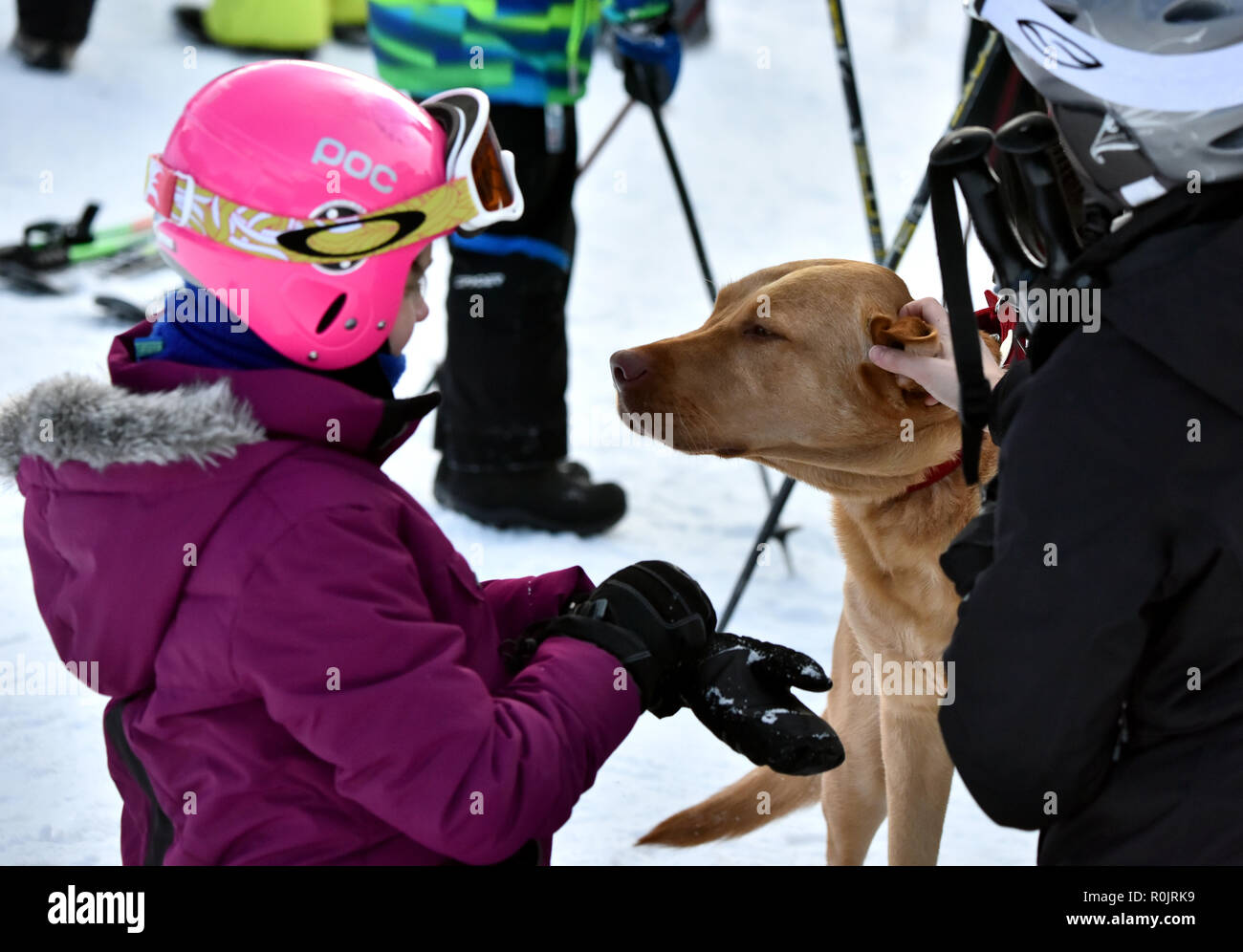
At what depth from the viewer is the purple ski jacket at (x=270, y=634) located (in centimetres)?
144

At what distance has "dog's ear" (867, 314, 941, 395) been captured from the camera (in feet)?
6.89

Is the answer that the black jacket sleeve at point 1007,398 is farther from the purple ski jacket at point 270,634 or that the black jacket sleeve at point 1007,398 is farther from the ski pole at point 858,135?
the ski pole at point 858,135

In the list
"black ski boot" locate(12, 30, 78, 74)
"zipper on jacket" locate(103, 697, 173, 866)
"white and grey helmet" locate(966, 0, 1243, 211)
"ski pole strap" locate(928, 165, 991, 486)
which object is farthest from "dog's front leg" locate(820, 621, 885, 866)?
"black ski boot" locate(12, 30, 78, 74)

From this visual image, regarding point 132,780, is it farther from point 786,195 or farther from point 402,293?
point 786,195

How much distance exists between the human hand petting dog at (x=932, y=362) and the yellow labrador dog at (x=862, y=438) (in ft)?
0.19

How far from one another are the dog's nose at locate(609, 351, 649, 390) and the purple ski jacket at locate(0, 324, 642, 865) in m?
0.80

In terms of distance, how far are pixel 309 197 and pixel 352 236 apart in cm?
7

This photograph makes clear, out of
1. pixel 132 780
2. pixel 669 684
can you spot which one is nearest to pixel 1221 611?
pixel 669 684

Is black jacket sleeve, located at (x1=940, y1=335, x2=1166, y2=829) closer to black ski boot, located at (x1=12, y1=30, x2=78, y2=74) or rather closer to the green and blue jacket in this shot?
the green and blue jacket

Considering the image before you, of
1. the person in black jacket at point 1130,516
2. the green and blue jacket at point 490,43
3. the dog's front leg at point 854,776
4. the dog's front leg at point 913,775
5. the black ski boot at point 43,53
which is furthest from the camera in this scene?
the black ski boot at point 43,53

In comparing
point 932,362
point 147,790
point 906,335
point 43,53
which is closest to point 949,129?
point 906,335

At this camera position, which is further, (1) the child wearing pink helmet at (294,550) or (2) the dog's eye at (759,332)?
(2) the dog's eye at (759,332)

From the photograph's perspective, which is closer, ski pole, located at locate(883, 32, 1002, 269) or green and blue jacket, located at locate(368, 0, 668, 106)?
Result: ski pole, located at locate(883, 32, 1002, 269)

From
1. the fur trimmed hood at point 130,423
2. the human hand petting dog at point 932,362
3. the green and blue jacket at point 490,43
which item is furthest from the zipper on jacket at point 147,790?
the green and blue jacket at point 490,43
